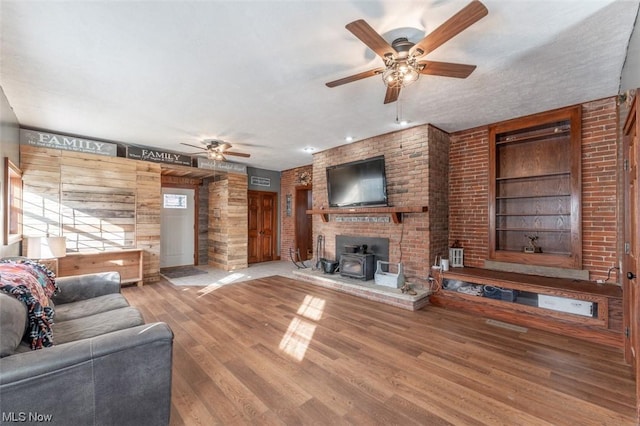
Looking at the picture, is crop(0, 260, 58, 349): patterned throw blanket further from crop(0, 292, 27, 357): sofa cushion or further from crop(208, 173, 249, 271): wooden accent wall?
crop(208, 173, 249, 271): wooden accent wall

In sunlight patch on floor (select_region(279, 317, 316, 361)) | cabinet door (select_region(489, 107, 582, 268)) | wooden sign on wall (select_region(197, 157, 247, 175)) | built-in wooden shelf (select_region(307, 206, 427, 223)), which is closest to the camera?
sunlight patch on floor (select_region(279, 317, 316, 361))

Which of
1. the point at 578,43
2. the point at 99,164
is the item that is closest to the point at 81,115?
the point at 99,164

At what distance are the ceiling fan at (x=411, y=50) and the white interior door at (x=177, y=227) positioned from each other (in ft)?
19.8

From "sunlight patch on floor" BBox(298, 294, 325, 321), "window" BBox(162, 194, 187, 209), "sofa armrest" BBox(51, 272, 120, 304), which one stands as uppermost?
"window" BBox(162, 194, 187, 209)

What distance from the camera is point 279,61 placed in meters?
2.50

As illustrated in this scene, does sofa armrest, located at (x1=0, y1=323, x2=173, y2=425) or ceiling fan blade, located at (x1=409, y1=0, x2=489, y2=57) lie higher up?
ceiling fan blade, located at (x1=409, y1=0, x2=489, y2=57)

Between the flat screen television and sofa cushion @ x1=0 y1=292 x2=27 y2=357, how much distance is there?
4.18 m

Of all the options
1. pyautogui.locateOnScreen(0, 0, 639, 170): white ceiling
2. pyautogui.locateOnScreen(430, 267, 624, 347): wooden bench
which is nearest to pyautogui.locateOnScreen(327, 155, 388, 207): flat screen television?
pyautogui.locateOnScreen(0, 0, 639, 170): white ceiling

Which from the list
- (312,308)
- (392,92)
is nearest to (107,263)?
(312,308)

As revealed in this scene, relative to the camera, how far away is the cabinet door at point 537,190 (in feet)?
11.6

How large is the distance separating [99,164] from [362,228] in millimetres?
5023

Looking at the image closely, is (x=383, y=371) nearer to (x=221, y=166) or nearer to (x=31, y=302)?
(x=31, y=302)

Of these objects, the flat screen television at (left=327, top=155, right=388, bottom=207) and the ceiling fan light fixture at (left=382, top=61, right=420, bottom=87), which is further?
the flat screen television at (left=327, top=155, right=388, bottom=207)

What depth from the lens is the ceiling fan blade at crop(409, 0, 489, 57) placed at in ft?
5.18
